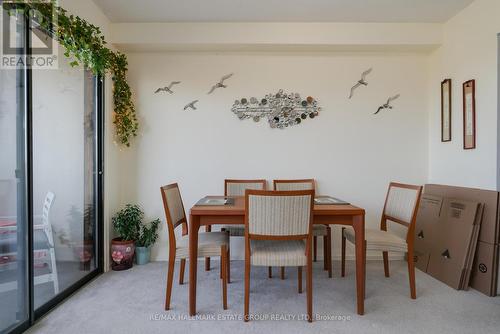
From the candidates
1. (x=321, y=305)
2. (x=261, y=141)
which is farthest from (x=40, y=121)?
(x=321, y=305)

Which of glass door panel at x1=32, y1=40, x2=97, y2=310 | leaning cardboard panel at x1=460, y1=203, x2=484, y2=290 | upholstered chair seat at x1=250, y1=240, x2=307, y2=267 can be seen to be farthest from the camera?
leaning cardboard panel at x1=460, y1=203, x2=484, y2=290

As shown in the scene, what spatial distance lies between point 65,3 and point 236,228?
7.80 feet

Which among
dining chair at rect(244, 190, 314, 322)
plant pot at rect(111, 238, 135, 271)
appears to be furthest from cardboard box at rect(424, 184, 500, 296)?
plant pot at rect(111, 238, 135, 271)

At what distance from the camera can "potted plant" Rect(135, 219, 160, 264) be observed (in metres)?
2.82

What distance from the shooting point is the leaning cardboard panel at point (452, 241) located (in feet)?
7.27

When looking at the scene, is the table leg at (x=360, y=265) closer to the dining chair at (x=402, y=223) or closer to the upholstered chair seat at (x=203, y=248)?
the dining chair at (x=402, y=223)

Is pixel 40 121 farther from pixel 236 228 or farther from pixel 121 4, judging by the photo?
pixel 236 228

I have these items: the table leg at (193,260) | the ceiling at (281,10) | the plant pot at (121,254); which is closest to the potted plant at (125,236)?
the plant pot at (121,254)

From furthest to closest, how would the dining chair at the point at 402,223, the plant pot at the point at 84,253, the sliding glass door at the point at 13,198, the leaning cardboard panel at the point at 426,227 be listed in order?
the leaning cardboard panel at the point at 426,227
the plant pot at the point at 84,253
the dining chair at the point at 402,223
the sliding glass door at the point at 13,198

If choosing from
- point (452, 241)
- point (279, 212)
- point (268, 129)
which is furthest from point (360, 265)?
point (268, 129)

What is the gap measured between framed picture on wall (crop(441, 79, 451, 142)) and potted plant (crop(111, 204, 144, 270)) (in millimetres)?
3421

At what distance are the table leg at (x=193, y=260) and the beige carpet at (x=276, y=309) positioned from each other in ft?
0.36

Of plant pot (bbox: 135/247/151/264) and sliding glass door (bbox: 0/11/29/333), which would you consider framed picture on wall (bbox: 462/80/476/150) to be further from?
sliding glass door (bbox: 0/11/29/333)

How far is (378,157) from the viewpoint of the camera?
300cm
